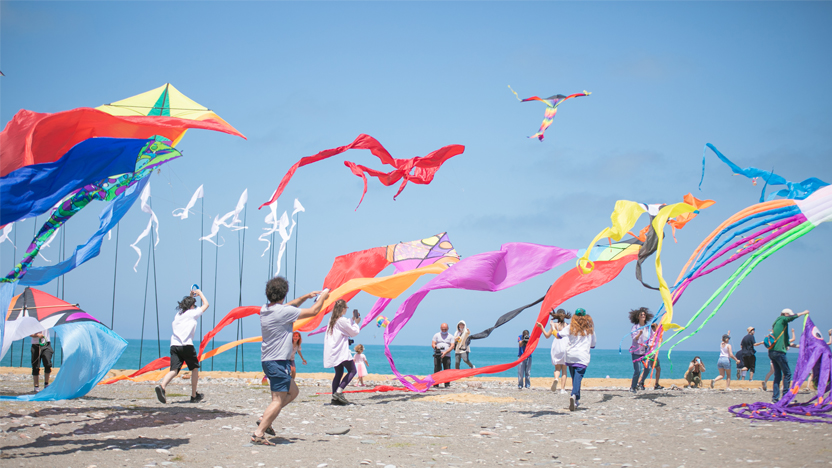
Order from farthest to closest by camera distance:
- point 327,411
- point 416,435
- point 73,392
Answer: point 327,411 < point 73,392 < point 416,435

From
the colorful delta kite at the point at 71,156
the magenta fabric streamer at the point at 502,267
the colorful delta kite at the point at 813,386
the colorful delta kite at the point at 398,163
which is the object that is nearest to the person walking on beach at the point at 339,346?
the magenta fabric streamer at the point at 502,267

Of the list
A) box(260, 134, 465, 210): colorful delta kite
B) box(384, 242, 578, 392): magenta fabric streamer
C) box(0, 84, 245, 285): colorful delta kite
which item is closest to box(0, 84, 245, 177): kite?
box(0, 84, 245, 285): colorful delta kite

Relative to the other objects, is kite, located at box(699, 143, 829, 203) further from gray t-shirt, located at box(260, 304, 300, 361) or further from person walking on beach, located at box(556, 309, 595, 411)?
gray t-shirt, located at box(260, 304, 300, 361)

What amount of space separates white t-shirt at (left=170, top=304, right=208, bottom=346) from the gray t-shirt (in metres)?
3.21

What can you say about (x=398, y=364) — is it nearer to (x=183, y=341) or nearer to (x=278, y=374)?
(x=183, y=341)

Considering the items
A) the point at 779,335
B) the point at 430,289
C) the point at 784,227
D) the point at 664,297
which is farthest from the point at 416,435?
the point at 779,335

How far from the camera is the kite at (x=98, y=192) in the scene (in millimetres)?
6836

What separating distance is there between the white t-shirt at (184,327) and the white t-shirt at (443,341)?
274 inches

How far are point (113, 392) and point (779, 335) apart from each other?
37.5ft

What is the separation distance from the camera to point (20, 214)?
611 centimetres

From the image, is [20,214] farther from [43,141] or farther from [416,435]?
[416,435]

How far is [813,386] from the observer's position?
9086 mm

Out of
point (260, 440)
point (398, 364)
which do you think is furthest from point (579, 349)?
point (398, 364)

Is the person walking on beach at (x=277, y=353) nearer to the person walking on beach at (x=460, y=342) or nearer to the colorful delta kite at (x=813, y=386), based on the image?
the colorful delta kite at (x=813, y=386)
